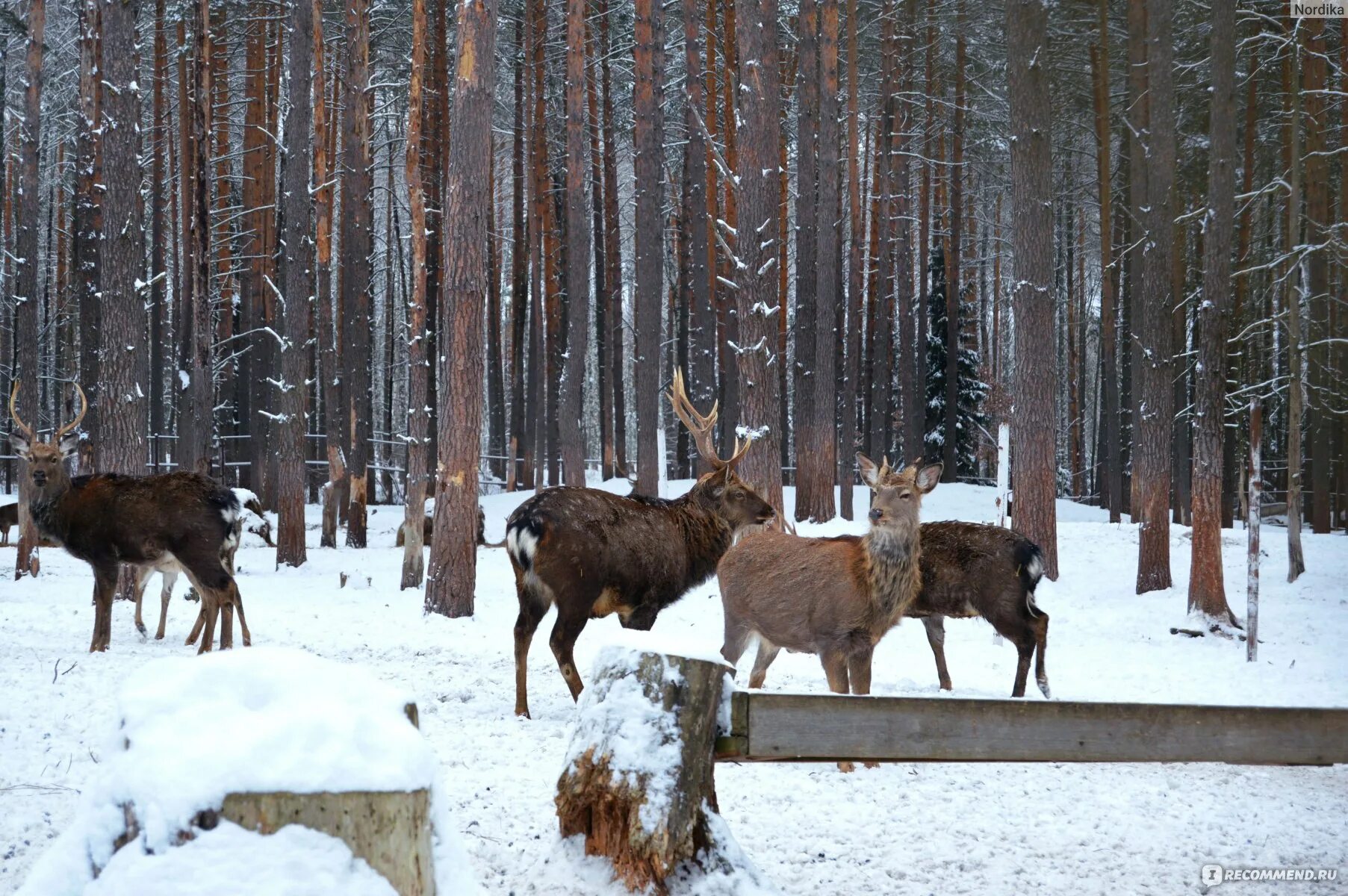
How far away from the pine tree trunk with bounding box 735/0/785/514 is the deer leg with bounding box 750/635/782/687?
7233mm

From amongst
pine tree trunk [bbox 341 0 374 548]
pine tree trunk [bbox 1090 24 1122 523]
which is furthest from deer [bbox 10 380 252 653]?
pine tree trunk [bbox 1090 24 1122 523]

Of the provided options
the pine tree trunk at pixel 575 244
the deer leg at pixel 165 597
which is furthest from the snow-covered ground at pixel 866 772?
the pine tree trunk at pixel 575 244

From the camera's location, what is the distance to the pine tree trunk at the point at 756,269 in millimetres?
15336

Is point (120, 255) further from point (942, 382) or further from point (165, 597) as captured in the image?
point (942, 382)

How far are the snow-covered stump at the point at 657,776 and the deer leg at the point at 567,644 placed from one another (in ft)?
→ 11.5

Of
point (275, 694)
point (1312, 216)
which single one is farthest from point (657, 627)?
point (1312, 216)

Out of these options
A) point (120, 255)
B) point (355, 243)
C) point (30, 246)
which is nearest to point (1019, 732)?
point (120, 255)

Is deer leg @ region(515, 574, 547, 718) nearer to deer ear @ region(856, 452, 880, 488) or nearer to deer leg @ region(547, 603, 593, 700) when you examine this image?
deer leg @ region(547, 603, 593, 700)

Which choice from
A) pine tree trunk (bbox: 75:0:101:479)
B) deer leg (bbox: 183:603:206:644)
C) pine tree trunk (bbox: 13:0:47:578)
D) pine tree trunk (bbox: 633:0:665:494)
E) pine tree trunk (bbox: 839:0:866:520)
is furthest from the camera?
pine tree trunk (bbox: 839:0:866:520)

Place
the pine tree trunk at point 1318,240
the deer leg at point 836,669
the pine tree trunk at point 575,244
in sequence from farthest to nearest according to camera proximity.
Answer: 1. the pine tree trunk at point 575,244
2. the pine tree trunk at point 1318,240
3. the deer leg at point 836,669

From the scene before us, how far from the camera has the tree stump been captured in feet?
12.7

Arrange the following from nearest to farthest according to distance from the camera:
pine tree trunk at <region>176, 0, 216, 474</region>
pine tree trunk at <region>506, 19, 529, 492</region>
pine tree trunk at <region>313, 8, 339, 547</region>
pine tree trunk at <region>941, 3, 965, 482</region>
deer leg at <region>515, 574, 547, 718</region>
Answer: deer leg at <region>515, 574, 547, 718</region>, pine tree trunk at <region>176, 0, 216, 474</region>, pine tree trunk at <region>313, 8, 339, 547</region>, pine tree trunk at <region>941, 3, 965, 482</region>, pine tree trunk at <region>506, 19, 529, 492</region>

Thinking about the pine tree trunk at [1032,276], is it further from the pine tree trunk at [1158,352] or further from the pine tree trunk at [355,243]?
the pine tree trunk at [355,243]

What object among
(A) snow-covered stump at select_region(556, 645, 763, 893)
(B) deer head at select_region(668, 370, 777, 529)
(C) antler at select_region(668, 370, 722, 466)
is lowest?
(A) snow-covered stump at select_region(556, 645, 763, 893)
